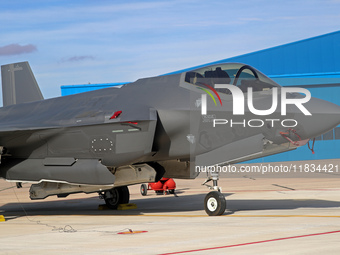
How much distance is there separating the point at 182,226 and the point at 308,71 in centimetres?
3424

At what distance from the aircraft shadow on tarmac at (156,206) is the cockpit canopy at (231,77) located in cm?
299

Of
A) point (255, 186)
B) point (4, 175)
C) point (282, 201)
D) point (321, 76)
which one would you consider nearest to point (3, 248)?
point (4, 175)

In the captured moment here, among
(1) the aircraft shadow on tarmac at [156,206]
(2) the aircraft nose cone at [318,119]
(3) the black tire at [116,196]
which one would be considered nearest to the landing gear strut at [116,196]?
(3) the black tire at [116,196]

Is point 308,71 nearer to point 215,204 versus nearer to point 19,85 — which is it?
point 19,85

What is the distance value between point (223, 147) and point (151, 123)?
5.45 feet

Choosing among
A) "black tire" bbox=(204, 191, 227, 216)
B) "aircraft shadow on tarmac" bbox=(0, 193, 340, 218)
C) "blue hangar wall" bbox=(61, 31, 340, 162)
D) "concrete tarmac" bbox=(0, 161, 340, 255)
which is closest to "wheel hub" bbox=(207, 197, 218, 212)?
"black tire" bbox=(204, 191, 227, 216)

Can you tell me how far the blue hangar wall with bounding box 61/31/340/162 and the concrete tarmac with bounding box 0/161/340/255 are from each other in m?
22.3

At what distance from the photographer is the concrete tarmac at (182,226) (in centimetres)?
830

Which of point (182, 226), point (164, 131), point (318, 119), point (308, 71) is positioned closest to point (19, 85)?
point (164, 131)

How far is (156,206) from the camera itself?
1630cm

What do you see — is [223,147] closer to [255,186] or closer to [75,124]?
[75,124]

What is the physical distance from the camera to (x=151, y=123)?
12.5m

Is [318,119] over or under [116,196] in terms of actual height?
over

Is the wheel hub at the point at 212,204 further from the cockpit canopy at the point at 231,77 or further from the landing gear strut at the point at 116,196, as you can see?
the landing gear strut at the point at 116,196
